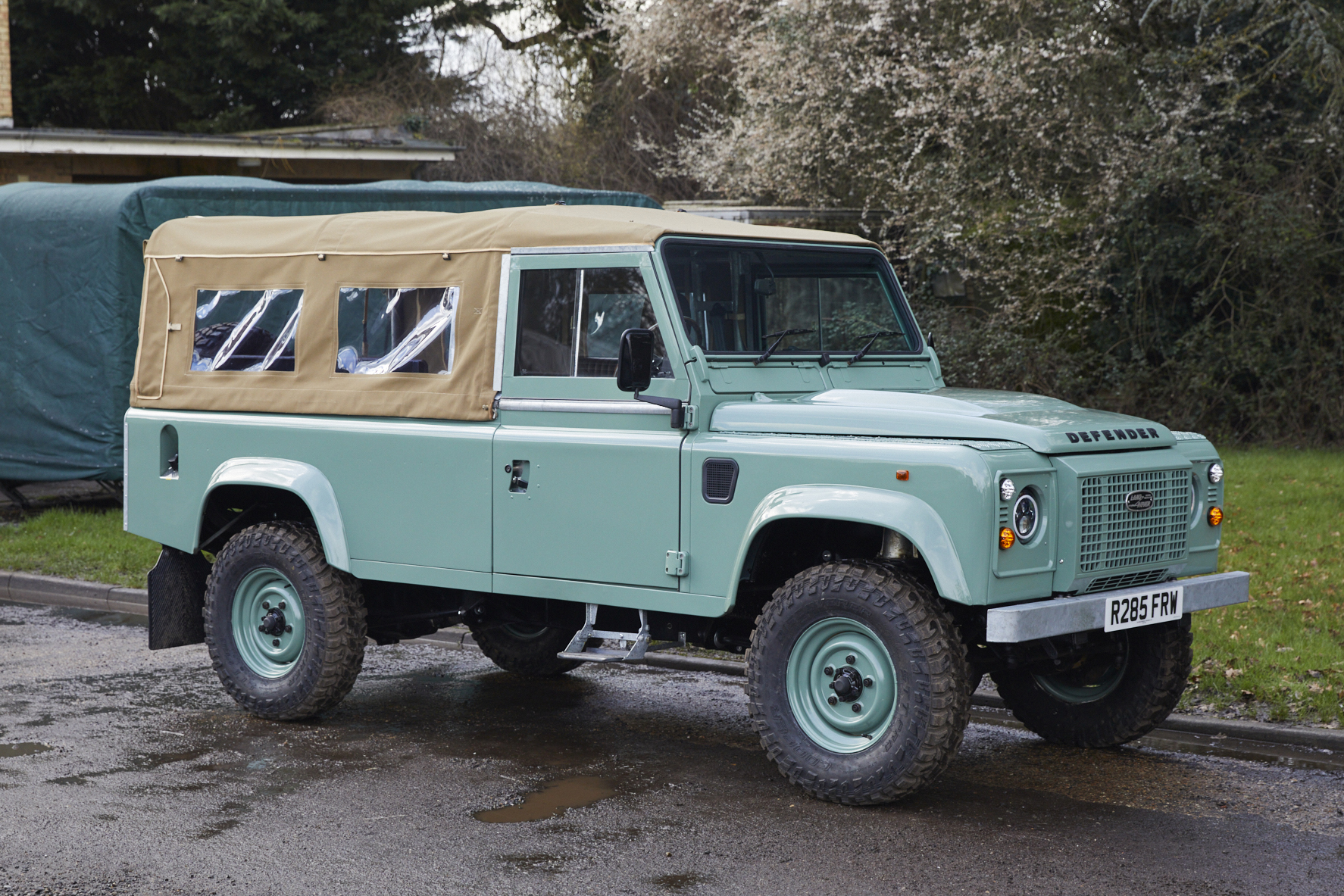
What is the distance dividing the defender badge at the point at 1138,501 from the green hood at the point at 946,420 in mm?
197

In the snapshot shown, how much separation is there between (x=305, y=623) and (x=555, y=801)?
1820 mm

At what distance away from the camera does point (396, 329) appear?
21.8ft

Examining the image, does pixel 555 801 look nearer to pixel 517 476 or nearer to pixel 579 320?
pixel 517 476

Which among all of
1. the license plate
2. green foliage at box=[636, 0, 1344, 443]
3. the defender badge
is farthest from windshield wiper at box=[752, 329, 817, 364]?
green foliage at box=[636, 0, 1344, 443]

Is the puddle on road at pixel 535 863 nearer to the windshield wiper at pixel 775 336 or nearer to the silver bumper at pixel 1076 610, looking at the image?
the silver bumper at pixel 1076 610

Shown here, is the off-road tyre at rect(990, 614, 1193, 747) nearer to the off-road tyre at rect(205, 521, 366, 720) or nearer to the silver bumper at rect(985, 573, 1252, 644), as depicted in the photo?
the silver bumper at rect(985, 573, 1252, 644)

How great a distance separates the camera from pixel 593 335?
6.04 metres

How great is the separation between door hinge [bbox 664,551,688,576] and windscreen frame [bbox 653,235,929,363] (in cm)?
83

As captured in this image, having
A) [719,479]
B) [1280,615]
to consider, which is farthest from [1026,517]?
[1280,615]

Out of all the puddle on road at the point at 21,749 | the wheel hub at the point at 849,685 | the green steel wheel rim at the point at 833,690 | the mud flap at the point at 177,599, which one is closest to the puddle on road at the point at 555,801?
the green steel wheel rim at the point at 833,690

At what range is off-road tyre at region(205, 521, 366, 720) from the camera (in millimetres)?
6676

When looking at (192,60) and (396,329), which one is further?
(192,60)

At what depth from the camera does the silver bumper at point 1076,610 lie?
16.4ft

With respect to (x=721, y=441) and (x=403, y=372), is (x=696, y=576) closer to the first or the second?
(x=721, y=441)
